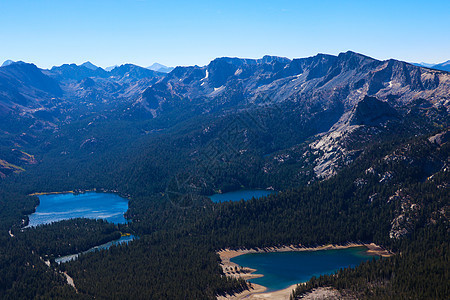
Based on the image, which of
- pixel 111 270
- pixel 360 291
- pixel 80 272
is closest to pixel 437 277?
pixel 360 291

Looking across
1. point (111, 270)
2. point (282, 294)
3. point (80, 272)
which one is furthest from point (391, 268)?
point (80, 272)

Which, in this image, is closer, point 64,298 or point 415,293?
point 415,293

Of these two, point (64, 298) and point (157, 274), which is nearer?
point (64, 298)

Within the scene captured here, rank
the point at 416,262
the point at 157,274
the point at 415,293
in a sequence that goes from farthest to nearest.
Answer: the point at 157,274 → the point at 416,262 → the point at 415,293

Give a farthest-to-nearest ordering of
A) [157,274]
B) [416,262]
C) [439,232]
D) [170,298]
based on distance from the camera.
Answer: [439,232] < [157,274] < [416,262] < [170,298]

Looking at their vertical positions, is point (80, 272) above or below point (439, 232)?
below

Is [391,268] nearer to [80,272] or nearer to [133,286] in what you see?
[133,286]

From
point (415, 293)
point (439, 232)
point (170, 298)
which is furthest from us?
point (439, 232)

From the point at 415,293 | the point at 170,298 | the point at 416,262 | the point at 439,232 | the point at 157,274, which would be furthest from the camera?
the point at 439,232

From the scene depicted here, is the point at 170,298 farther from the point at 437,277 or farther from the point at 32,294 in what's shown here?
the point at 437,277
